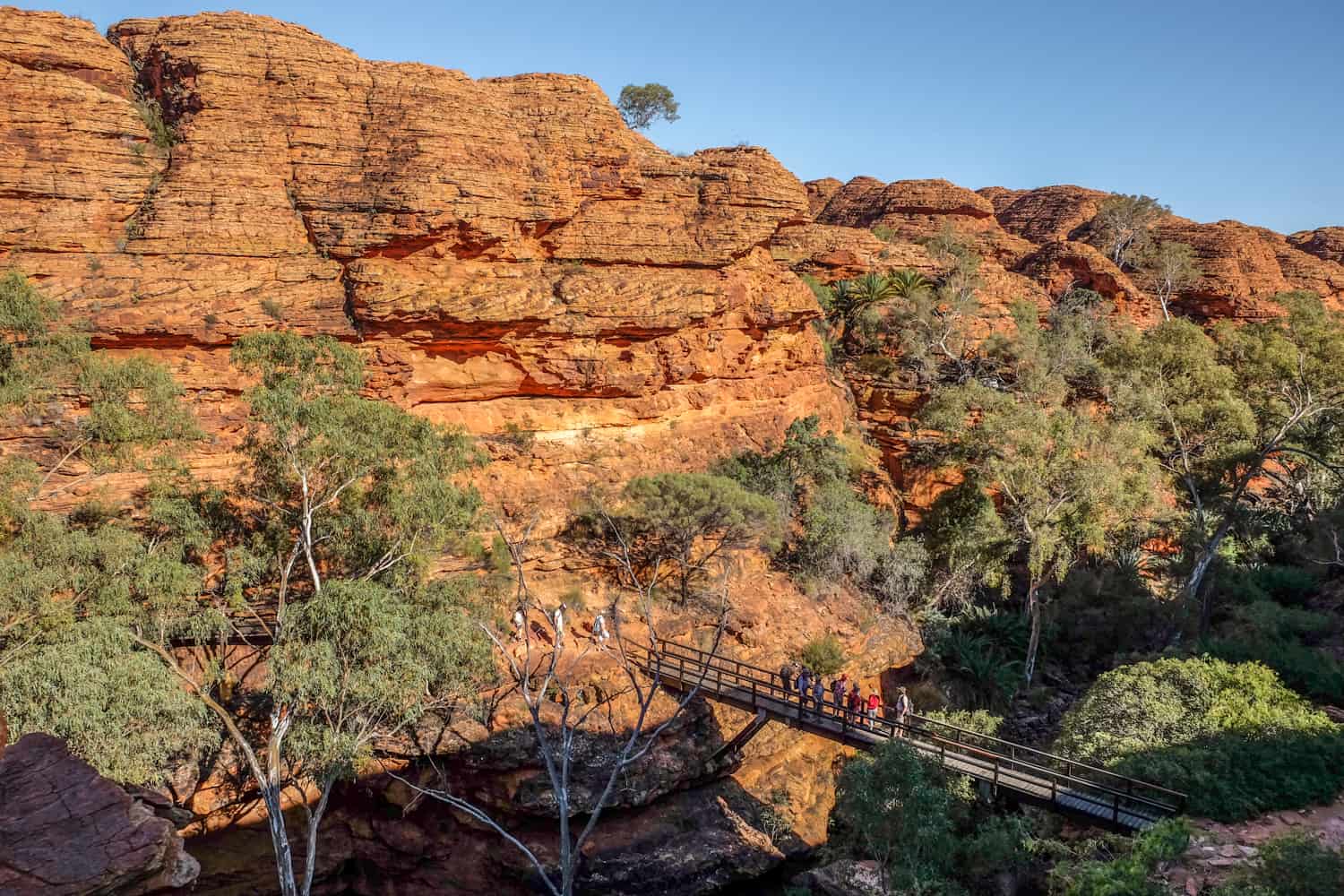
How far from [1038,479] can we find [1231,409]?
24.8 feet

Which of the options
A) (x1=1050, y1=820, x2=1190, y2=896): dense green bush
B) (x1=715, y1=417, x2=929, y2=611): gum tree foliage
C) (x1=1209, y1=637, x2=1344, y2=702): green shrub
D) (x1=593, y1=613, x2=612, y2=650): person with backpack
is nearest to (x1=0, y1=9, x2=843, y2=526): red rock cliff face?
(x1=715, y1=417, x2=929, y2=611): gum tree foliage

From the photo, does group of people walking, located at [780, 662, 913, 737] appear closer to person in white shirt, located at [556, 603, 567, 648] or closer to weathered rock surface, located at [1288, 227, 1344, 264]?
person in white shirt, located at [556, 603, 567, 648]

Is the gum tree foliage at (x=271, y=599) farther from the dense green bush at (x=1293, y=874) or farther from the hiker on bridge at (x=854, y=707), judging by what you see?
the dense green bush at (x=1293, y=874)

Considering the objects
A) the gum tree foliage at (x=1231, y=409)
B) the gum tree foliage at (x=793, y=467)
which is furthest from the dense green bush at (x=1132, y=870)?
the gum tree foliage at (x=793, y=467)

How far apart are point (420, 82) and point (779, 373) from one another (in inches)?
612

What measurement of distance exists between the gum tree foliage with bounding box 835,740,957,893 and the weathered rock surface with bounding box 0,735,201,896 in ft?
33.1

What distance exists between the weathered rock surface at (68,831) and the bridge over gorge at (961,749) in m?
6.53

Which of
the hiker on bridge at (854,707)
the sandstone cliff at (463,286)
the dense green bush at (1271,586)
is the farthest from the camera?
the dense green bush at (1271,586)

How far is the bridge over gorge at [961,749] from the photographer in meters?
13.7

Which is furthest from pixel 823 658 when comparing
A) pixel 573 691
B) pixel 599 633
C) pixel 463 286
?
pixel 463 286

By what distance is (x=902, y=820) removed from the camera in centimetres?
1337

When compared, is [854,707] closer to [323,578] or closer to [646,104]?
[323,578]

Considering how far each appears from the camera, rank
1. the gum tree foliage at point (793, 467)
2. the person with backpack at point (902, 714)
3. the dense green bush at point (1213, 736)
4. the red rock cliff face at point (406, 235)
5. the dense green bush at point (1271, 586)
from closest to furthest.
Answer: the dense green bush at point (1213, 736) < the person with backpack at point (902, 714) < the red rock cliff face at point (406, 235) < the dense green bush at point (1271, 586) < the gum tree foliage at point (793, 467)

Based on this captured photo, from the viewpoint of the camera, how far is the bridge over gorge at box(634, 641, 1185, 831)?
1373 centimetres
